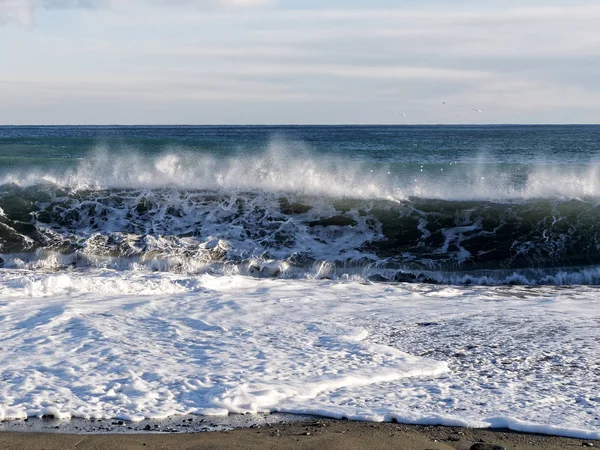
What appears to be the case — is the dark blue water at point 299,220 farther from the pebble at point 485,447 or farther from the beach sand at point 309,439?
the pebble at point 485,447

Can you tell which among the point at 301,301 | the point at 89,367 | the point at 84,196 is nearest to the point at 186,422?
the point at 89,367

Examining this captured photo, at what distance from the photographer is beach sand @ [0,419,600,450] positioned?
4703 mm

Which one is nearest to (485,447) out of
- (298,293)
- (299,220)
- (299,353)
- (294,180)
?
(299,353)

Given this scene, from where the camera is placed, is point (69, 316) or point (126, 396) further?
point (69, 316)

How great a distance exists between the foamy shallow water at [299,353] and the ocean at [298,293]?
3 cm

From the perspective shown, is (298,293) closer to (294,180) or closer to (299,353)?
(299,353)

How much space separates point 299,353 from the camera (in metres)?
6.77

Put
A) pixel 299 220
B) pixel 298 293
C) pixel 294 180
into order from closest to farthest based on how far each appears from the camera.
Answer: pixel 298 293, pixel 299 220, pixel 294 180

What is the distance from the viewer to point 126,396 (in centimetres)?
560

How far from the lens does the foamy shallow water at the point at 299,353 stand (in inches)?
213

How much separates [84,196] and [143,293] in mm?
7962

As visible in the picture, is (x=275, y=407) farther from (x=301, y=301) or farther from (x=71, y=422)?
(x=301, y=301)

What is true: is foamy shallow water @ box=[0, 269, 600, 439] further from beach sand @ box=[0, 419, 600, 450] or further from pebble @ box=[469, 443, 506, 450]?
pebble @ box=[469, 443, 506, 450]

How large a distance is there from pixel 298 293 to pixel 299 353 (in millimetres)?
3178
